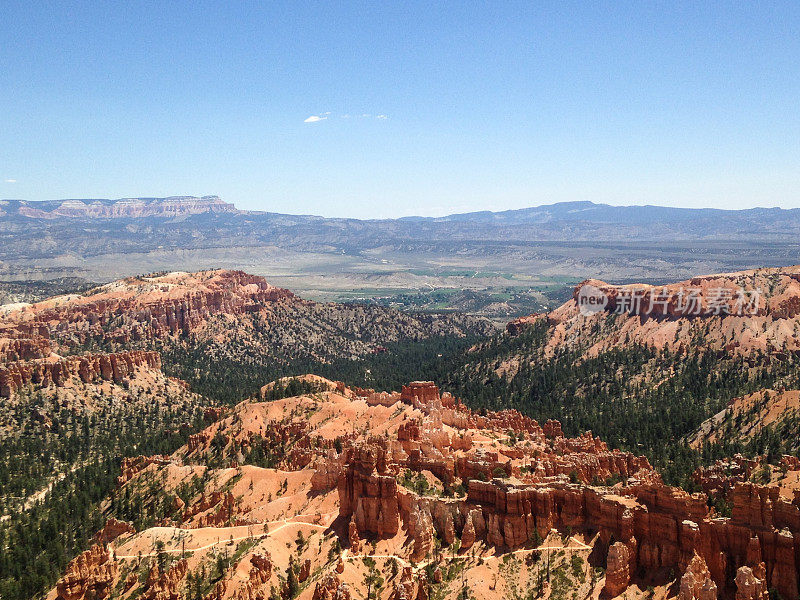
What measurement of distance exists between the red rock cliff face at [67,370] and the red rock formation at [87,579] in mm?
85651

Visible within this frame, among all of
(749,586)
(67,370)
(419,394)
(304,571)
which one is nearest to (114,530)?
(304,571)

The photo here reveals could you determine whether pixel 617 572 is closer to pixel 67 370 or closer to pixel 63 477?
pixel 63 477

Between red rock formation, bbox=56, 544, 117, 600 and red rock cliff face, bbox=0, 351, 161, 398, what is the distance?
85.7 m

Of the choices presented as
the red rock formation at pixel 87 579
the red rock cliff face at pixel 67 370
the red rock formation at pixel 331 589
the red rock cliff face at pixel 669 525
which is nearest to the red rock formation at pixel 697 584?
the red rock cliff face at pixel 669 525

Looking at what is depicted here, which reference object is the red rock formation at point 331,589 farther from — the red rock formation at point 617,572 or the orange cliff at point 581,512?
the red rock formation at point 617,572

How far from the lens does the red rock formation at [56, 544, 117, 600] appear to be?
2461 inches

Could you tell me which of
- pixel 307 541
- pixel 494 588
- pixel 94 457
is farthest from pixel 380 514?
pixel 94 457

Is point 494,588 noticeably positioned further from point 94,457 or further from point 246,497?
point 94,457

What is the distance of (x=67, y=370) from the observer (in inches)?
5792

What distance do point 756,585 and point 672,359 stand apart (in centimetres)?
11234

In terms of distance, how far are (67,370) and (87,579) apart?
307 ft

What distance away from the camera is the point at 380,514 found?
6556 cm

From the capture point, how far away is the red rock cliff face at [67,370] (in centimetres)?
13912

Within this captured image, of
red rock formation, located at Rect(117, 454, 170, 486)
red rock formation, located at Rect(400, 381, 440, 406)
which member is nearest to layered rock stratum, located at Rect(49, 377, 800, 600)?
red rock formation, located at Rect(117, 454, 170, 486)
